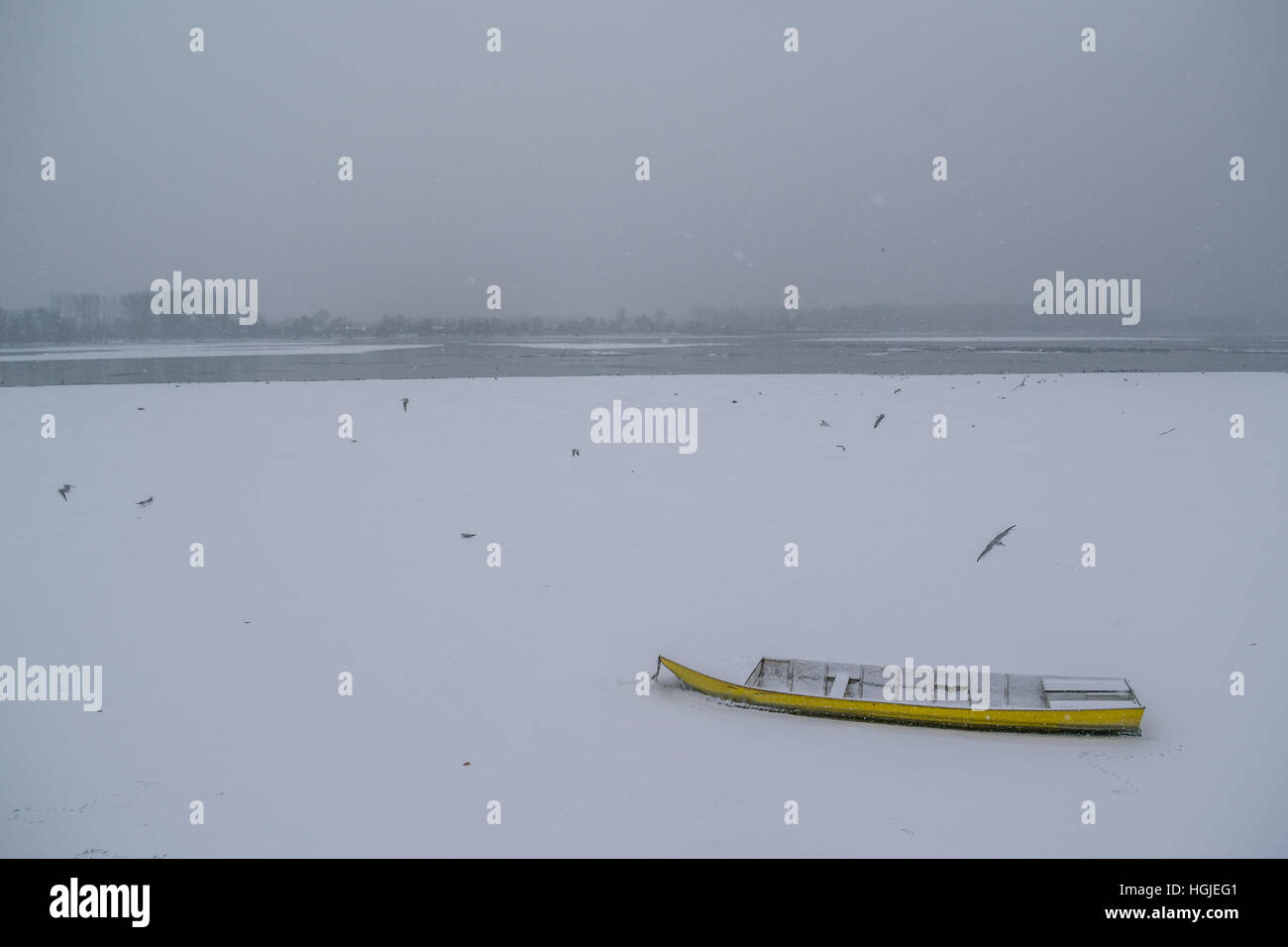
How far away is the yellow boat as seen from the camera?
8.00m

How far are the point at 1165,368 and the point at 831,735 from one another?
202 feet

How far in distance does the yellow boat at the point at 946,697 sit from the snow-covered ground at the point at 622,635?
21 cm

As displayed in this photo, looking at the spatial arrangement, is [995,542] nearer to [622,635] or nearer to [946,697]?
[946,697]

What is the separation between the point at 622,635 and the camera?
11.8 meters

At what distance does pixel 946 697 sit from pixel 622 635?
194 inches

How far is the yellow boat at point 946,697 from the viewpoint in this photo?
26.2ft

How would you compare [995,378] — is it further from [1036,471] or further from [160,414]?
[160,414]

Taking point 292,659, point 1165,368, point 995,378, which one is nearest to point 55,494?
point 292,659

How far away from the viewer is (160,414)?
36344 millimetres

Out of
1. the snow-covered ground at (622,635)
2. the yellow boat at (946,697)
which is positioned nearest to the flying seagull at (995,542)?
the snow-covered ground at (622,635)

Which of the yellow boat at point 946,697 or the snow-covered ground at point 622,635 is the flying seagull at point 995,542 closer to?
the snow-covered ground at point 622,635

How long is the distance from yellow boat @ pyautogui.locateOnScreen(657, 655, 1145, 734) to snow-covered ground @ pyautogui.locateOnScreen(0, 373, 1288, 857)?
207 mm

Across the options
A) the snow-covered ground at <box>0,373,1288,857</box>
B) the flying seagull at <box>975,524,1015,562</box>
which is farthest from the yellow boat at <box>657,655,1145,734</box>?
the flying seagull at <box>975,524,1015,562</box>
